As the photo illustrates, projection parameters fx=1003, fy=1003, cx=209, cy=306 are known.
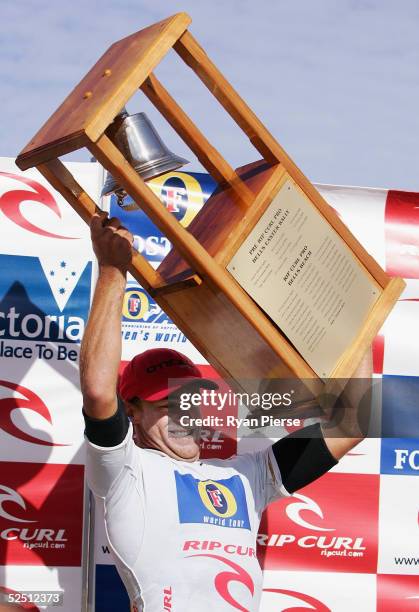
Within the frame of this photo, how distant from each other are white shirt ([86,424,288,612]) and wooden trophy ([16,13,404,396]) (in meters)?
0.34

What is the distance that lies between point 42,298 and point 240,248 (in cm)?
113

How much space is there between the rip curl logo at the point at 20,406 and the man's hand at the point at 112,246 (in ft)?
3.28

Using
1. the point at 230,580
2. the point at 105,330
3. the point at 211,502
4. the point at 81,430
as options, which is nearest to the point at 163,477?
the point at 211,502

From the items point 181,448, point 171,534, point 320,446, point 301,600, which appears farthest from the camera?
point 301,600

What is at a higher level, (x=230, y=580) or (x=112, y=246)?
(x=112, y=246)

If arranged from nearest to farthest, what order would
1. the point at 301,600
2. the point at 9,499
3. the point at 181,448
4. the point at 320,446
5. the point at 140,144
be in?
the point at 140,144, the point at 181,448, the point at 320,446, the point at 9,499, the point at 301,600

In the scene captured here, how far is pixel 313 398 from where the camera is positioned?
261 centimetres

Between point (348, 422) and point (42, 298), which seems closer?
point (348, 422)

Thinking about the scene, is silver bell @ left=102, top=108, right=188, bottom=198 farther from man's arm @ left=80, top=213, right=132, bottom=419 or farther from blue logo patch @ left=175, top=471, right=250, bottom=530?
blue logo patch @ left=175, top=471, right=250, bottom=530

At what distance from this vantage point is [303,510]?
11.7 ft

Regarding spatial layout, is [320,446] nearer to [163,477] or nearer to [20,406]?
[163,477]

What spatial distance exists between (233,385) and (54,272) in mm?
936

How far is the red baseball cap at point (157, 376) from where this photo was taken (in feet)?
9.54

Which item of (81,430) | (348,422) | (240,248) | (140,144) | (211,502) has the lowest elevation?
(211,502)
